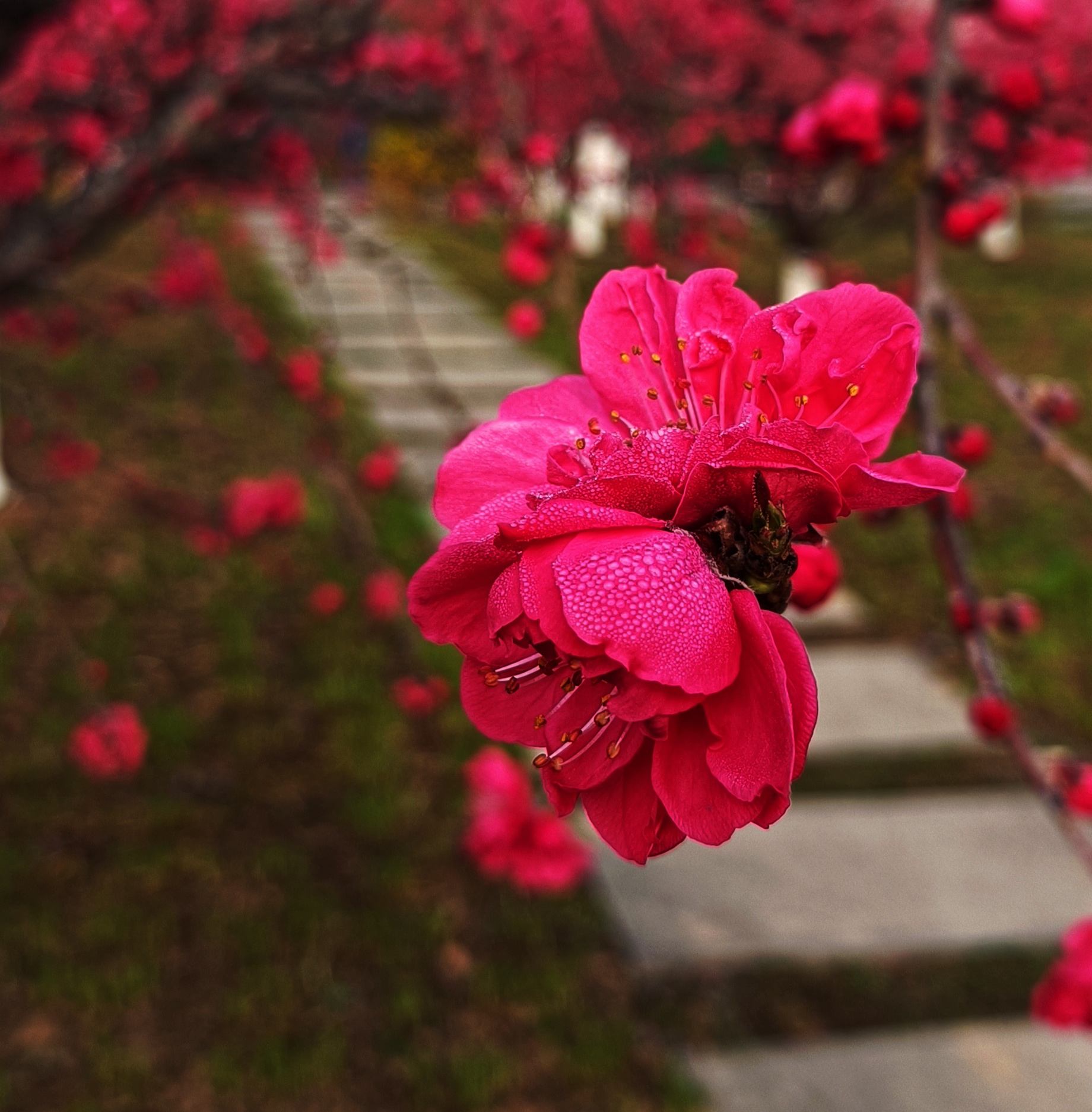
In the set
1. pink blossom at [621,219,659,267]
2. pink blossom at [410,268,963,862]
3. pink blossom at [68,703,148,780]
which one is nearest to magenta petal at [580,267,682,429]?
pink blossom at [410,268,963,862]

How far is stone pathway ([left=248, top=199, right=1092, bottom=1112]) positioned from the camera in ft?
7.48

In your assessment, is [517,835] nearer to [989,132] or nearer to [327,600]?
[327,600]

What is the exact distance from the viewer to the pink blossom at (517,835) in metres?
2.49

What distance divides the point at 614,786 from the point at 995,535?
186 inches

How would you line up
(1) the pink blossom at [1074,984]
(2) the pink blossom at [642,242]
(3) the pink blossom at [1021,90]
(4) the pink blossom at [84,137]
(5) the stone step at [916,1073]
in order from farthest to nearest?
(2) the pink blossom at [642,242] → (4) the pink blossom at [84,137] → (5) the stone step at [916,1073] → (3) the pink blossom at [1021,90] → (1) the pink blossom at [1074,984]

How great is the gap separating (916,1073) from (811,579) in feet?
6.64

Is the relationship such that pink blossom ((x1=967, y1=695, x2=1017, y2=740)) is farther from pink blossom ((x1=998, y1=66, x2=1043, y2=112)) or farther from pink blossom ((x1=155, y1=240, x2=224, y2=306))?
pink blossom ((x1=155, y1=240, x2=224, y2=306))

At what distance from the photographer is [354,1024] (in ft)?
7.94

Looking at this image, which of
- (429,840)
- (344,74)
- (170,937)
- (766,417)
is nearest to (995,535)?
(429,840)

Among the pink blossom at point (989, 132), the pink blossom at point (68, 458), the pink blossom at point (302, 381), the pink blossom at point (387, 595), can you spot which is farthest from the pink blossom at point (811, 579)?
the pink blossom at point (68, 458)

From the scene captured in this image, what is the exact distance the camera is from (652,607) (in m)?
0.53

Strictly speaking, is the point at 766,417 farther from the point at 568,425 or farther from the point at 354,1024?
the point at 354,1024

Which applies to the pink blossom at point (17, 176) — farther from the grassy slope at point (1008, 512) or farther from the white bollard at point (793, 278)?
the white bollard at point (793, 278)

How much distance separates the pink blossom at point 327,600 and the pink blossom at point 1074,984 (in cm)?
282
